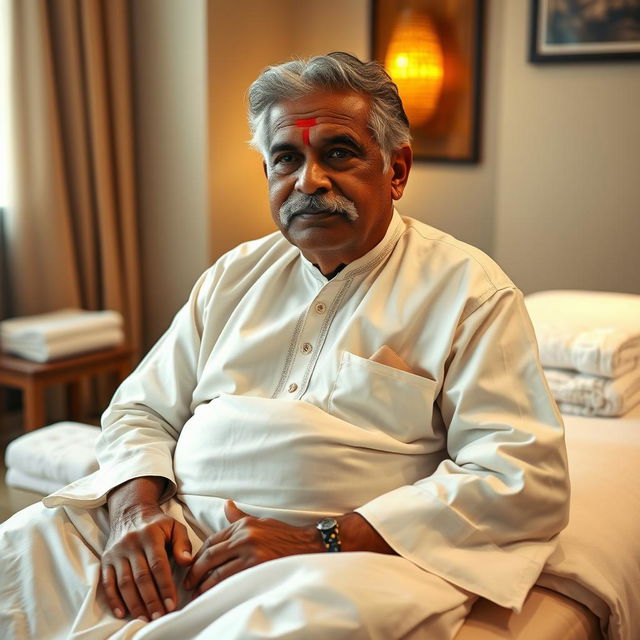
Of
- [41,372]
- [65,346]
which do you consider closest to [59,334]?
[65,346]

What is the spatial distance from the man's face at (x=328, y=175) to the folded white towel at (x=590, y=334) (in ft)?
2.77

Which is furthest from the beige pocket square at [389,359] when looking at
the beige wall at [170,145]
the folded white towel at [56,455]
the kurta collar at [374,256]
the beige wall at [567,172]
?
the beige wall at [170,145]

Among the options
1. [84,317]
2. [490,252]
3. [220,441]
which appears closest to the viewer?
[220,441]

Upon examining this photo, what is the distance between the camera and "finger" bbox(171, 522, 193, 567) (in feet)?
4.94

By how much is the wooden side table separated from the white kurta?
152cm

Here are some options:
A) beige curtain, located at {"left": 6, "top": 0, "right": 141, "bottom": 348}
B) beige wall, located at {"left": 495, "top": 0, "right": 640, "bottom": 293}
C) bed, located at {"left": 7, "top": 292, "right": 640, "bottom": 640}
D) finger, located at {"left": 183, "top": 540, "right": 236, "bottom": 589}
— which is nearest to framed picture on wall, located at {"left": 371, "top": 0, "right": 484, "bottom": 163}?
beige wall, located at {"left": 495, "top": 0, "right": 640, "bottom": 293}

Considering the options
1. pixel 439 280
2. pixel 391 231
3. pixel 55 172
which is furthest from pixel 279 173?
pixel 55 172

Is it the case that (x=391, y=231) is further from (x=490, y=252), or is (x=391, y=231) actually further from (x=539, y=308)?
(x=490, y=252)

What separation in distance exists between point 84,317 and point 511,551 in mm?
2403

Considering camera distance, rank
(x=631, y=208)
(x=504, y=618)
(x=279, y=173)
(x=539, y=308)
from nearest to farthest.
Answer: (x=504, y=618) < (x=279, y=173) < (x=539, y=308) < (x=631, y=208)

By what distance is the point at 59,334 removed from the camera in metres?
3.35

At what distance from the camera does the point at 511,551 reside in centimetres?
149

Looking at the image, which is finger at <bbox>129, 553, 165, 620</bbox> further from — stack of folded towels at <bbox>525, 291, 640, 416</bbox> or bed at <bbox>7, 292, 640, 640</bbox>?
stack of folded towels at <bbox>525, 291, 640, 416</bbox>

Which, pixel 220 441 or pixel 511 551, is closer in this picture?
pixel 511 551
